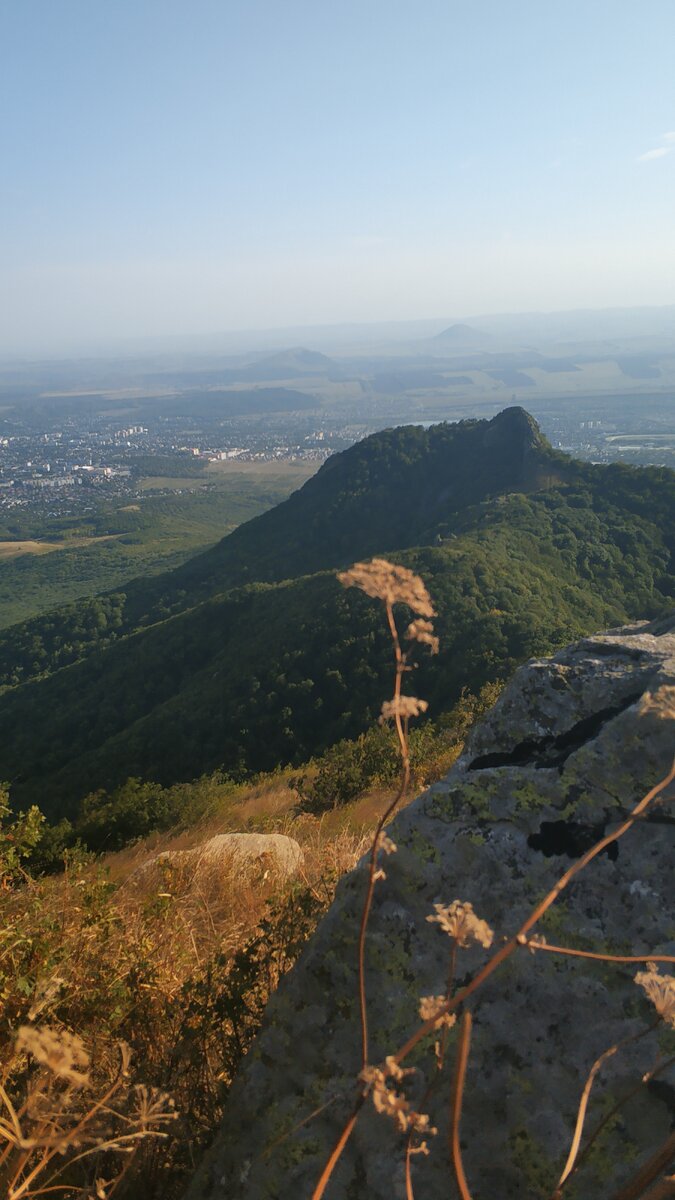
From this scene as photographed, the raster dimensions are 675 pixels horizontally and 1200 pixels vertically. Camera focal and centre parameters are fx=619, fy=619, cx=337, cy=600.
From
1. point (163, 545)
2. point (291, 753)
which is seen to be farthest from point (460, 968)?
point (163, 545)

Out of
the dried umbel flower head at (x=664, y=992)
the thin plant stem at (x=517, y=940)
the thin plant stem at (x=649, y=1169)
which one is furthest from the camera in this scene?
the dried umbel flower head at (x=664, y=992)

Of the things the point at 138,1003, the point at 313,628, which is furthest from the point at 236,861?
the point at 313,628

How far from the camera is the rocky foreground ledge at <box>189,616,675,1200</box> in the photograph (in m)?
2.24

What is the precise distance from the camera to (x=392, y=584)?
5.85 feet

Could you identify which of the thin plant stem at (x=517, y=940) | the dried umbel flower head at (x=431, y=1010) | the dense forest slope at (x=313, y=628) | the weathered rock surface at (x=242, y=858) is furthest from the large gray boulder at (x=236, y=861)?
the dense forest slope at (x=313, y=628)

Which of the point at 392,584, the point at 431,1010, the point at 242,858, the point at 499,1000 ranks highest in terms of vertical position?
the point at 392,584

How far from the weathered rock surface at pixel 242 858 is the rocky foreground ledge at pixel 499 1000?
2706mm

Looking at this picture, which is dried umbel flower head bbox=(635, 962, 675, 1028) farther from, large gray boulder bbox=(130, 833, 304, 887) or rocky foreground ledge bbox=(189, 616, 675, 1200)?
large gray boulder bbox=(130, 833, 304, 887)

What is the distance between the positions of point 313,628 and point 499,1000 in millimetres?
35390

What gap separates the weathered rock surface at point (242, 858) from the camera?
18.6 ft

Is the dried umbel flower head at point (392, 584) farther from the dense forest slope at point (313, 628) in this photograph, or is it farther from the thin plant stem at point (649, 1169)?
the dense forest slope at point (313, 628)

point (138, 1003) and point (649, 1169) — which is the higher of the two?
point (649, 1169)

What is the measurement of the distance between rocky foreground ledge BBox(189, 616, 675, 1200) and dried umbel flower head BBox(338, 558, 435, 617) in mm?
1421

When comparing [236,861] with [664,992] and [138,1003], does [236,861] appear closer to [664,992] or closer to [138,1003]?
[138,1003]
